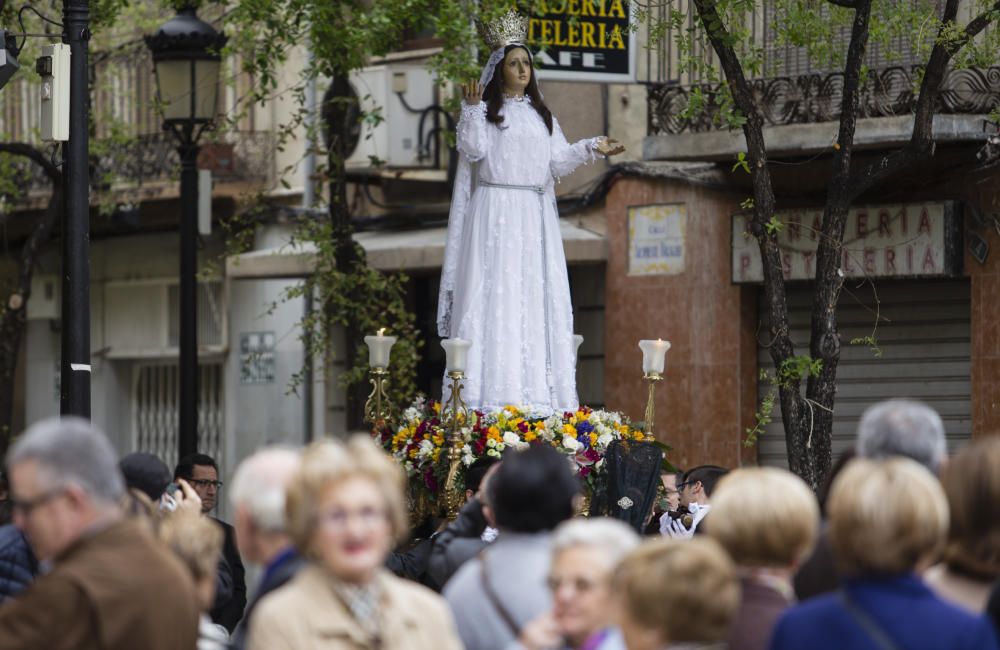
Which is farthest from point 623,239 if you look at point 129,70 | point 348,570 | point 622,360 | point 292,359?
point 348,570

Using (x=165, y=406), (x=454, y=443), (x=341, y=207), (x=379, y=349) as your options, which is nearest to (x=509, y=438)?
(x=454, y=443)

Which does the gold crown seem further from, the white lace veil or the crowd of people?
the crowd of people

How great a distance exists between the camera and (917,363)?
1623 centimetres

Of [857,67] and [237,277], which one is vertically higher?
[857,67]

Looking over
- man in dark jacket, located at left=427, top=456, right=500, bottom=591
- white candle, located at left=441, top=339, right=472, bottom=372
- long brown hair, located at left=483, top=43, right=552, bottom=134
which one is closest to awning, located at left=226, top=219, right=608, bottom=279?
long brown hair, located at left=483, top=43, right=552, bottom=134

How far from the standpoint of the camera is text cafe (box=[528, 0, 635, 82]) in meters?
15.9

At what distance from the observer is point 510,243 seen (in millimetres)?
11539

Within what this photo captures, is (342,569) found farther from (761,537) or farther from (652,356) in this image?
(652,356)

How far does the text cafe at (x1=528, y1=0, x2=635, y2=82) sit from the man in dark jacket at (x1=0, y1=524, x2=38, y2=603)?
8692mm

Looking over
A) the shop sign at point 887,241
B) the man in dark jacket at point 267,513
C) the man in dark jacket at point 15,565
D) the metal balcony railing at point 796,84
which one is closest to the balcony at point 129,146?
the metal balcony railing at point 796,84

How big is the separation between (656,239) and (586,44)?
227 cm

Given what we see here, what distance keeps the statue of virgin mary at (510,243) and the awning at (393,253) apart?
591 centimetres

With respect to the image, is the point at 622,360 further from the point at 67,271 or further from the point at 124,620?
the point at 124,620

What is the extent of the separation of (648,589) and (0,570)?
352 cm
